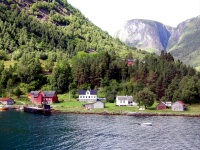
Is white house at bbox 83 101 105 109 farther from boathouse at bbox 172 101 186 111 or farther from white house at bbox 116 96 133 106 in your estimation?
boathouse at bbox 172 101 186 111

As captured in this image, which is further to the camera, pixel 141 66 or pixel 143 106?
pixel 141 66

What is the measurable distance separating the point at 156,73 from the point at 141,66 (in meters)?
12.3

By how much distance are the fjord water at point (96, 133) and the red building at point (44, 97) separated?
1253 inches

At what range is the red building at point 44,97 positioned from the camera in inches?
6211

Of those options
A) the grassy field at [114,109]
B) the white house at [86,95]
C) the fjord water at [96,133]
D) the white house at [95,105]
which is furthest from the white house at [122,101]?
the fjord water at [96,133]

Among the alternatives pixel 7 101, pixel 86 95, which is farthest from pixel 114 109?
pixel 7 101

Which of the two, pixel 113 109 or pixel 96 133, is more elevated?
pixel 113 109

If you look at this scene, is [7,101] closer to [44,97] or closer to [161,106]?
[44,97]

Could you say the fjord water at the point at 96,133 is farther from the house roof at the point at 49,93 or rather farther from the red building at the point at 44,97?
the house roof at the point at 49,93

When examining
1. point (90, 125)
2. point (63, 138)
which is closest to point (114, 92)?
point (90, 125)

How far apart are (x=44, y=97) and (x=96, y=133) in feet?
240

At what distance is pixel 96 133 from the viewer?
91625 millimetres

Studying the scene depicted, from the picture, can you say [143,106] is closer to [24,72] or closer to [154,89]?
[154,89]

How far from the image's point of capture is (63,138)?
278ft
